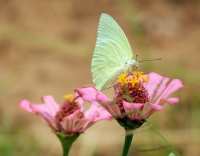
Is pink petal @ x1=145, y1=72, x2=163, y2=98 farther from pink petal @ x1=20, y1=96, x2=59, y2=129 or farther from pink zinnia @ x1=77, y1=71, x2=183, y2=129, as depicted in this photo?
pink petal @ x1=20, y1=96, x2=59, y2=129

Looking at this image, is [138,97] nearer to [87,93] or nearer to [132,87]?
[132,87]

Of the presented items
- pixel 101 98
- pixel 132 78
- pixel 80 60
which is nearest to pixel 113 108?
pixel 101 98

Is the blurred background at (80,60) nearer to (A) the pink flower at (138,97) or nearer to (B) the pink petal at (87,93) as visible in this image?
(A) the pink flower at (138,97)

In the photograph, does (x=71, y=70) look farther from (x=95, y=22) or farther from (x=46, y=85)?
(x=95, y=22)

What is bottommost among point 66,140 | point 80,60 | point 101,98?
point 80,60

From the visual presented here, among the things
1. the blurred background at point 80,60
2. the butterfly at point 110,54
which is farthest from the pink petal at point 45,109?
the blurred background at point 80,60
